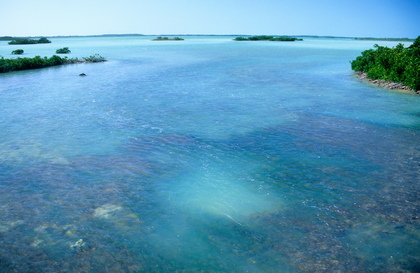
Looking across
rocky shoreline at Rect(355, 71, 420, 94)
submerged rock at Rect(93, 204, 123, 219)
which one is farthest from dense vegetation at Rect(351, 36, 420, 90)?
submerged rock at Rect(93, 204, 123, 219)

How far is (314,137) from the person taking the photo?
17.2 meters

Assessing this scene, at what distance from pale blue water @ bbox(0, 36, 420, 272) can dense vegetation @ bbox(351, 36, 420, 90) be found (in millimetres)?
5226

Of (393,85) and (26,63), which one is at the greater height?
(26,63)

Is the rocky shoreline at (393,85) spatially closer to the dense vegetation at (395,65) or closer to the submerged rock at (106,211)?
the dense vegetation at (395,65)

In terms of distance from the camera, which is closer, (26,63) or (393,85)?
(393,85)

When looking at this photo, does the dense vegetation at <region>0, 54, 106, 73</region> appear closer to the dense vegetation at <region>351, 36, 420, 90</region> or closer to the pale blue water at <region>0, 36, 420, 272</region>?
the pale blue water at <region>0, 36, 420, 272</region>

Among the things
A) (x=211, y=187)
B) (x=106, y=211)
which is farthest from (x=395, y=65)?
(x=106, y=211)

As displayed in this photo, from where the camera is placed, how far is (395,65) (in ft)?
103

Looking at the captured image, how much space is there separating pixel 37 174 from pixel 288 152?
38.4 ft

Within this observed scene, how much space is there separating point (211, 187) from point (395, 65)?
2878 centimetres

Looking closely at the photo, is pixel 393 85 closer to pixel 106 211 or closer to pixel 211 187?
pixel 211 187

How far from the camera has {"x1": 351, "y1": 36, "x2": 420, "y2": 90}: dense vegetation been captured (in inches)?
1112

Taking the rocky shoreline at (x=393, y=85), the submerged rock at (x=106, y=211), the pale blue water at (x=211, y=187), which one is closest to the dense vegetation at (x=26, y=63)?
the pale blue water at (x=211, y=187)

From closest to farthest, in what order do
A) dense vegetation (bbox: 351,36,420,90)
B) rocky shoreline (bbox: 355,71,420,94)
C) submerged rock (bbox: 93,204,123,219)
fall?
submerged rock (bbox: 93,204,123,219) → dense vegetation (bbox: 351,36,420,90) → rocky shoreline (bbox: 355,71,420,94)
